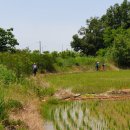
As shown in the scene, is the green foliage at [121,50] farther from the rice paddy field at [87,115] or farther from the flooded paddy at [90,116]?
the flooded paddy at [90,116]

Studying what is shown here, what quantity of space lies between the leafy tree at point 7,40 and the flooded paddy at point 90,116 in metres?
29.4

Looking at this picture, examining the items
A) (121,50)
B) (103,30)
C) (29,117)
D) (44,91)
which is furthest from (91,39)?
(29,117)

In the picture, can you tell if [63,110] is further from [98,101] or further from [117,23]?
[117,23]

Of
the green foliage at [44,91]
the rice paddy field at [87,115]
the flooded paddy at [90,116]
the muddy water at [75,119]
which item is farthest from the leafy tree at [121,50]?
the muddy water at [75,119]

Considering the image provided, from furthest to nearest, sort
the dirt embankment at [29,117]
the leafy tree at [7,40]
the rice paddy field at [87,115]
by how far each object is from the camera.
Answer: the leafy tree at [7,40], the rice paddy field at [87,115], the dirt embankment at [29,117]

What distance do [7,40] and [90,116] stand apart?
111 ft

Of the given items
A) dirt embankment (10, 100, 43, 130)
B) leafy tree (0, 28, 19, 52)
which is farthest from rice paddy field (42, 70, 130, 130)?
leafy tree (0, 28, 19, 52)

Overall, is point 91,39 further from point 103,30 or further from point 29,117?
point 29,117

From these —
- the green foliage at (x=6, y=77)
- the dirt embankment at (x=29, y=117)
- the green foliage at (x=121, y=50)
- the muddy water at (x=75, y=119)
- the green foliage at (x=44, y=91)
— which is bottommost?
the muddy water at (x=75, y=119)

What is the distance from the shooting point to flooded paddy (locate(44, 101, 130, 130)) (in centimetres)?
1203

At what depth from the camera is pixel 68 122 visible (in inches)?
510

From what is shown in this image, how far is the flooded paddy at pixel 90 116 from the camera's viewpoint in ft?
39.5

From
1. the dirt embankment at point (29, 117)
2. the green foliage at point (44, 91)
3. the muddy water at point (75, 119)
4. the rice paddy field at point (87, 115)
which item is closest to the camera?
the dirt embankment at point (29, 117)

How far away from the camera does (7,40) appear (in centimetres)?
4681
